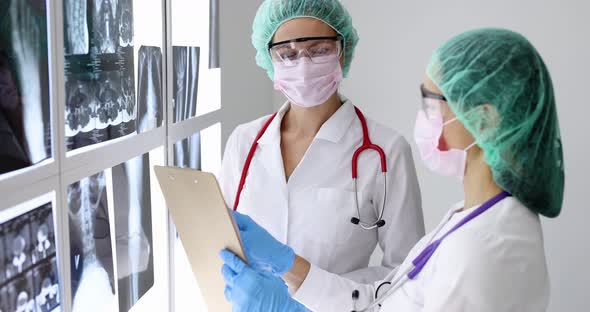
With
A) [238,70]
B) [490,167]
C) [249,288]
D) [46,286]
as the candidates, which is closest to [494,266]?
[490,167]

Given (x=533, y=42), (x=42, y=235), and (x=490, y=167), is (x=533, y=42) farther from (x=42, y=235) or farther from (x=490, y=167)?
(x=42, y=235)

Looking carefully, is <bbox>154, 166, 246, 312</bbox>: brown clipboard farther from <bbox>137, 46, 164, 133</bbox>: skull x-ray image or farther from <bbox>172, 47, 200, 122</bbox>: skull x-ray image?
<bbox>172, 47, 200, 122</bbox>: skull x-ray image

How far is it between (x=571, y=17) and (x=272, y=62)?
1831 mm

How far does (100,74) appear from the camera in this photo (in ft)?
3.82

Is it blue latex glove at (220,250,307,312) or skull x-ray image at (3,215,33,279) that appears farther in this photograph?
blue latex glove at (220,250,307,312)

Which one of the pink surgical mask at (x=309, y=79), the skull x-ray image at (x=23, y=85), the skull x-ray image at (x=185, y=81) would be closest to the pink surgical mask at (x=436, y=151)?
the pink surgical mask at (x=309, y=79)

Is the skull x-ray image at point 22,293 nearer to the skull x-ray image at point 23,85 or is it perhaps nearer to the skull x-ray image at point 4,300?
the skull x-ray image at point 4,300

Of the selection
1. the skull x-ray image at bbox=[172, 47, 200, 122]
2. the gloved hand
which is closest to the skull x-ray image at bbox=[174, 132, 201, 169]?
the skull x-ray image at bbox=[172, 47, 200, 122]

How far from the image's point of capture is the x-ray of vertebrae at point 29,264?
86 cm

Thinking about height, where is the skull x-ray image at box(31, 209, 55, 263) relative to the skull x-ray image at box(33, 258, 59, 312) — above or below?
above

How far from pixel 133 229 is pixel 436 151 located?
32.0 inches

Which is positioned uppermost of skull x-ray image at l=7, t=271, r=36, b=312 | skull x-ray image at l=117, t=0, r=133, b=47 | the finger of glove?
skull x-ray image at l=117, t=0, r=133, b=47

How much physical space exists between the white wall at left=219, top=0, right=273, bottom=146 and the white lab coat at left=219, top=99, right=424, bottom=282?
0.94 metres

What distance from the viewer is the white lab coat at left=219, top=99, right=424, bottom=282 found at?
1.40 meters
